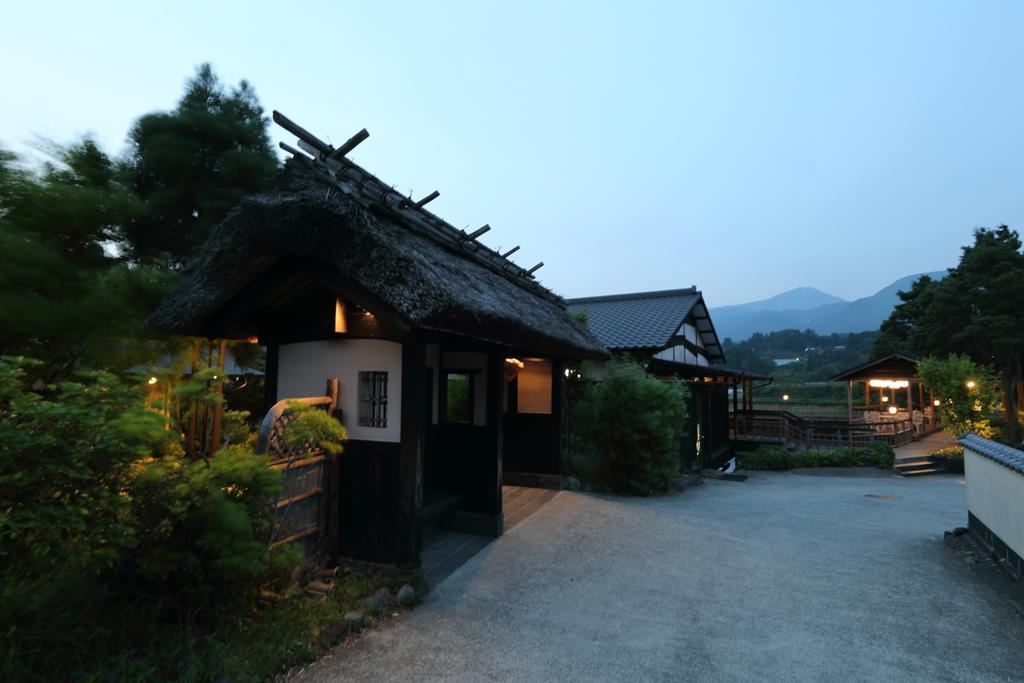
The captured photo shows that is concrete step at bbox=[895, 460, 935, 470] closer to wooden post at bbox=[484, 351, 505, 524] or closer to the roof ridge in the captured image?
the roof ridge

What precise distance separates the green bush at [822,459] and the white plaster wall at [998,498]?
842 cm

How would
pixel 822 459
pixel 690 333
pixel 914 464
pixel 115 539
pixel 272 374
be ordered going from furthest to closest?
pixel 690 333 → pixel 822 459 → pixel 914 464 → pixel 272 374 → pixel 115 539

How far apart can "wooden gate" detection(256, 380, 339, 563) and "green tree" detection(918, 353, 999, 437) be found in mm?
18132

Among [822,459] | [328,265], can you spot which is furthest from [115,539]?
[822,459]

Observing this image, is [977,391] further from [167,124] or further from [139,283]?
[167,124]

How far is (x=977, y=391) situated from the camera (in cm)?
1441

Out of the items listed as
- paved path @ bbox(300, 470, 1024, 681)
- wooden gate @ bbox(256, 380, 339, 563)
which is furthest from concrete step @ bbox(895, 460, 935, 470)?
wooden gate @ bbox(256, 380, 339, 563)

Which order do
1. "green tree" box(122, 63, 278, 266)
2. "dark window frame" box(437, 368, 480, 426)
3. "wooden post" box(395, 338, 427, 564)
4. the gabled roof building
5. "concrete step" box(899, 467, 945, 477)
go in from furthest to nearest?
1. the gabled roof building
2. "concrete step" box(899, 467, 945, 477)
3. "green tree" box(122, 63, 278, 266)
4. "dark window frame" box(437, 368, 480, 426)
5. "wooden post" box(395, 338, 427, 564)

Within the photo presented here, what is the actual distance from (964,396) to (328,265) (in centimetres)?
1854

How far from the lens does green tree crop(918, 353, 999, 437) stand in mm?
14375

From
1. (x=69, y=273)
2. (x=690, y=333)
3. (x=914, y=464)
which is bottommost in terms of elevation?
(x=914, y=464)

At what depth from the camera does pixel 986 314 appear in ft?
65.0

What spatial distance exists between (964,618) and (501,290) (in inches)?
251

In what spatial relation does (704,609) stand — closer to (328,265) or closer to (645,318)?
(328,265)
